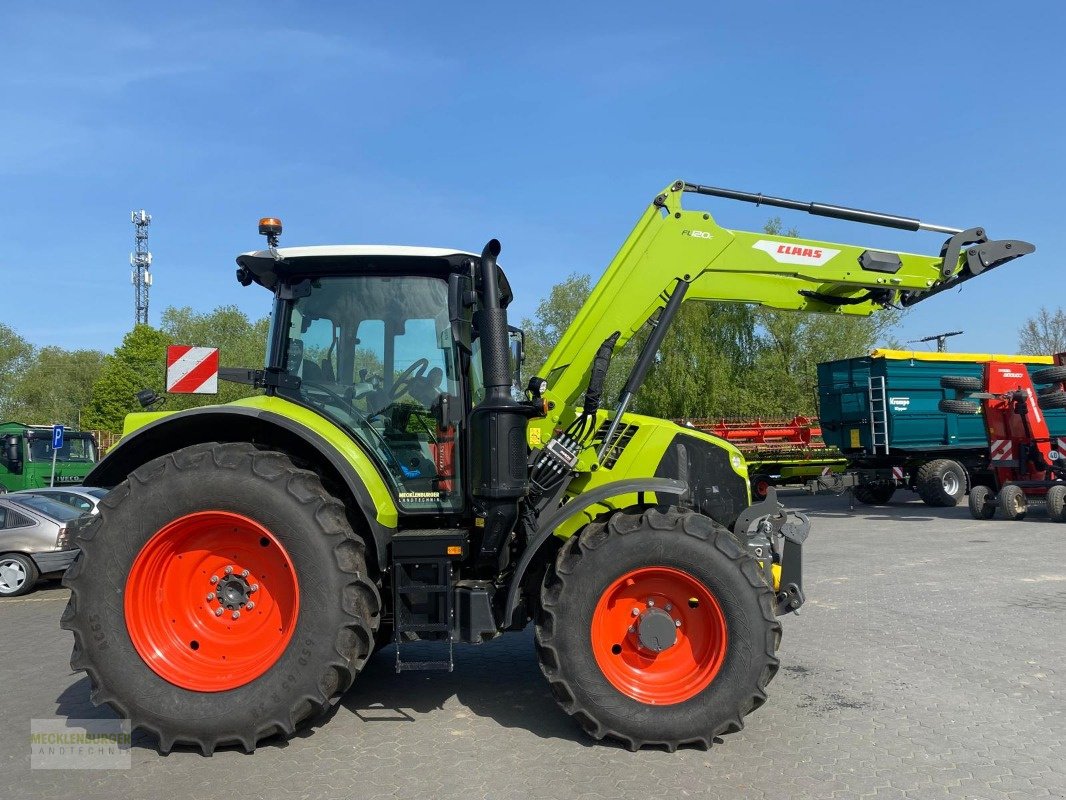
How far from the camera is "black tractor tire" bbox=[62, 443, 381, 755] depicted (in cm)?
412

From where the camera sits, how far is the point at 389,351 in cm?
483

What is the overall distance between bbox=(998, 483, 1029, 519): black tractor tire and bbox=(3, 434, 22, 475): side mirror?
2217cm

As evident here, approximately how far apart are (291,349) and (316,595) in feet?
5.05

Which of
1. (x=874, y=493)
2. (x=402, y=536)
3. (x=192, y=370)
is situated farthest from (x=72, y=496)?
(x=874, y=493)

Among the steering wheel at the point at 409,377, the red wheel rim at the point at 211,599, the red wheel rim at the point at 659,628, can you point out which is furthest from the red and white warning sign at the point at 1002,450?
the red wheel rim at the point at 211,599

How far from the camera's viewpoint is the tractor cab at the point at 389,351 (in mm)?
4680

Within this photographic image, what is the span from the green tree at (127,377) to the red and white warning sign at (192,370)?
32.9m

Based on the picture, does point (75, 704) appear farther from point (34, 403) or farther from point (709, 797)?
point (34, 403)

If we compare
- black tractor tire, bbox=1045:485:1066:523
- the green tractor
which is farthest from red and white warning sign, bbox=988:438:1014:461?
the green tractor

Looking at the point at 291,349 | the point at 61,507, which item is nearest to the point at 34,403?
the point at 61,507

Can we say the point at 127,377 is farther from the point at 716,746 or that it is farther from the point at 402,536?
the point at 716,746

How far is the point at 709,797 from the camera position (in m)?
3.63

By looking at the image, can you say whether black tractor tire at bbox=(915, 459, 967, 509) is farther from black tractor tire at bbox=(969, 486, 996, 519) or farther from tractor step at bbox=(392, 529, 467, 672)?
tractor step at bbox=(392, 529, 467, 672)

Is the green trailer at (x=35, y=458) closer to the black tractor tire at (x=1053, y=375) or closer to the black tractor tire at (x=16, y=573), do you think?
the black tractor tire at (x=16, y=573)
